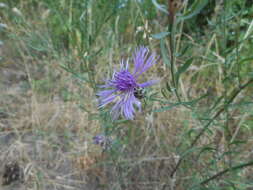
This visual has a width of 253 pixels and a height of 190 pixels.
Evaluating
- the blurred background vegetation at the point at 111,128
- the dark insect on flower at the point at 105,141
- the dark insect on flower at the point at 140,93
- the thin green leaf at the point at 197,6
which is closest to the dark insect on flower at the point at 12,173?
the blurred background vegetation at the point at 111,128

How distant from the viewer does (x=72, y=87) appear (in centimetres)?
161

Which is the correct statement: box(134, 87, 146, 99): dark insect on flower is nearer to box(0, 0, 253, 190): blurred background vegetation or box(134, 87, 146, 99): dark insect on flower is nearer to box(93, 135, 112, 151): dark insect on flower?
box(0, 0, 253, 190): blurred background vegetation

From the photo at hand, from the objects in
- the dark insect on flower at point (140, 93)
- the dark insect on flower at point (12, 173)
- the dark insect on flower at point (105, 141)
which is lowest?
the dark insect on flower at point (12, 173)

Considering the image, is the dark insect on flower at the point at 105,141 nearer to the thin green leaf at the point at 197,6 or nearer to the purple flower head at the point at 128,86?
the purple flower head at the point at 128,86

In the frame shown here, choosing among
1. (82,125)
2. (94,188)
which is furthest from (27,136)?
(94,188)

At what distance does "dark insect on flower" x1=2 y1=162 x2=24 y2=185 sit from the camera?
1.19 meters

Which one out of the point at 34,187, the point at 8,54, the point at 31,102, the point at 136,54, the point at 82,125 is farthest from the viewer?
the point at 8,54

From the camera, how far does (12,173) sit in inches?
47.8

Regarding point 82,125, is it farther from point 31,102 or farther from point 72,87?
point 31,102

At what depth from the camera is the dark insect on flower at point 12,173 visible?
119 cm

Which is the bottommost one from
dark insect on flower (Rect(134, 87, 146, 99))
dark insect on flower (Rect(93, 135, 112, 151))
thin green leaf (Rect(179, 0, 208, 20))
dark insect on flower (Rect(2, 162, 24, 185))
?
dark insect on flower (Rect(2, 162, 24, 185))

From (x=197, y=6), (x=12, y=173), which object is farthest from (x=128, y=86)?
(x=12, y=173)

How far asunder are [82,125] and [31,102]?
0.44 metres

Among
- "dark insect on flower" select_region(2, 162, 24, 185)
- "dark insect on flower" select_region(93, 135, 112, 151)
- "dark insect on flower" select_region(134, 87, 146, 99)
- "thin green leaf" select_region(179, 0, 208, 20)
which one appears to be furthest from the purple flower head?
"dark insect on flower" select_region(2, 162, 24, 185)
